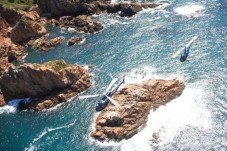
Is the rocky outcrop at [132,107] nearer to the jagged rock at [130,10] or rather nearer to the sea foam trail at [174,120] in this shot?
the sea foam trail at [174,120]

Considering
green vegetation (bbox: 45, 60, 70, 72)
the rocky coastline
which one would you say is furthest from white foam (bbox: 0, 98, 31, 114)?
the rocky coastline

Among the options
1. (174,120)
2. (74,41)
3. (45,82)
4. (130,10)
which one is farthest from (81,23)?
(174,120)

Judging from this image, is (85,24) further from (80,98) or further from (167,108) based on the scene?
(167,108)

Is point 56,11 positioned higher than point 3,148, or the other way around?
point 56,11

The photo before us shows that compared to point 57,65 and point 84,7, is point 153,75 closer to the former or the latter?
point 57,65

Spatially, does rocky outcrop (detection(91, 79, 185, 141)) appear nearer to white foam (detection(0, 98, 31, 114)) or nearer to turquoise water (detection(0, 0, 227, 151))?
turquoise water (detection(0, 0, 227, 151))

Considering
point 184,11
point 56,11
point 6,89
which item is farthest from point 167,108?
point 56,11

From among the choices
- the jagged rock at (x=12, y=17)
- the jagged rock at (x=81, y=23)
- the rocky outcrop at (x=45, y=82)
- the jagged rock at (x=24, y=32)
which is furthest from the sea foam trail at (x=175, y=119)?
the jagged rock at (x=12, y=17)
